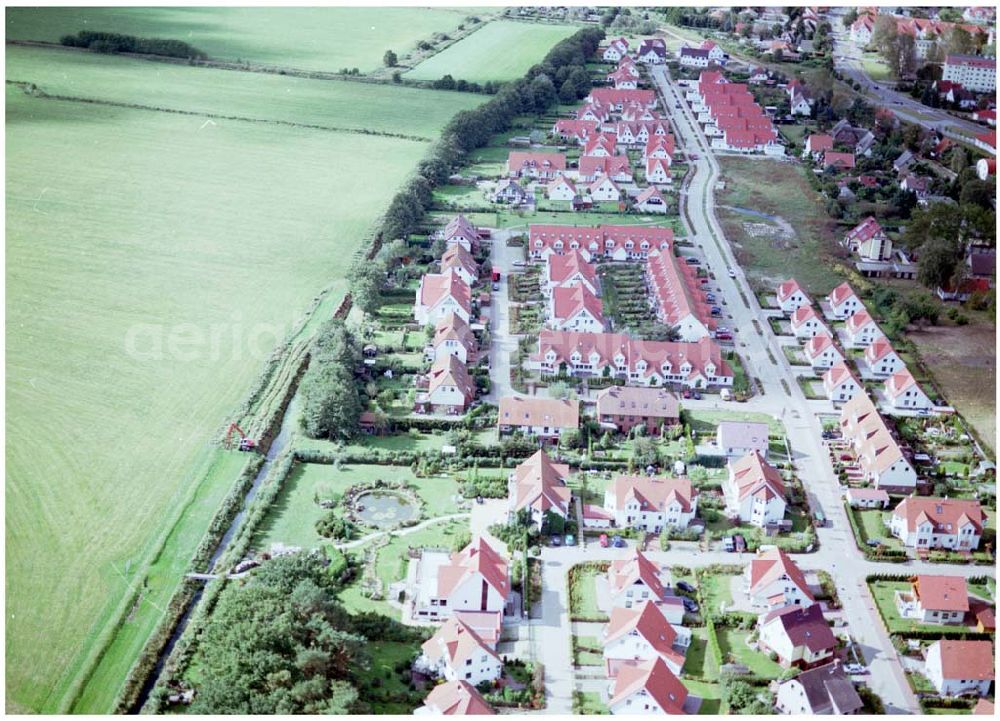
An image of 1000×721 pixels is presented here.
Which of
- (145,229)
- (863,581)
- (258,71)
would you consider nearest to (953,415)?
(863,581)

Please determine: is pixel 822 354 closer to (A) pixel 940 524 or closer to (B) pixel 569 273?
(A) pixel 940 524

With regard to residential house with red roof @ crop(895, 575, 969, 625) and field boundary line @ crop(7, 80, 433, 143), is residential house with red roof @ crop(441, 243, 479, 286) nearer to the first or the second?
field boundary line @ crop(7, 80, 433, 143)

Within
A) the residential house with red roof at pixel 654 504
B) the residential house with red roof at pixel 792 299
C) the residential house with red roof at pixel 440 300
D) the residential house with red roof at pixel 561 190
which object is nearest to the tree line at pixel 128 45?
the residential house with red roof at pixel 561 190

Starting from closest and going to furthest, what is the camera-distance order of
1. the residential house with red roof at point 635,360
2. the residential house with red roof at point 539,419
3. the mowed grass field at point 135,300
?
the mowed grass field at point 135,300 → the residential house with red roof at point 539,419 → the residential house with red roof at point 635,360

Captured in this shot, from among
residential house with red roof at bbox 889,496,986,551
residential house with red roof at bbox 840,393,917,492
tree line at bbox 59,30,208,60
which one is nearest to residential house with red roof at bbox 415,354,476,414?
residential house with red roof at bbox 840,393,917,492

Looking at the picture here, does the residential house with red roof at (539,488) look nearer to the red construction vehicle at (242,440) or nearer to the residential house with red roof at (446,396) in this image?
the residential house with red roof at (446,396)

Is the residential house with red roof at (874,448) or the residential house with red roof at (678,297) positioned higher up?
the residential house with red roof at (678,297)
